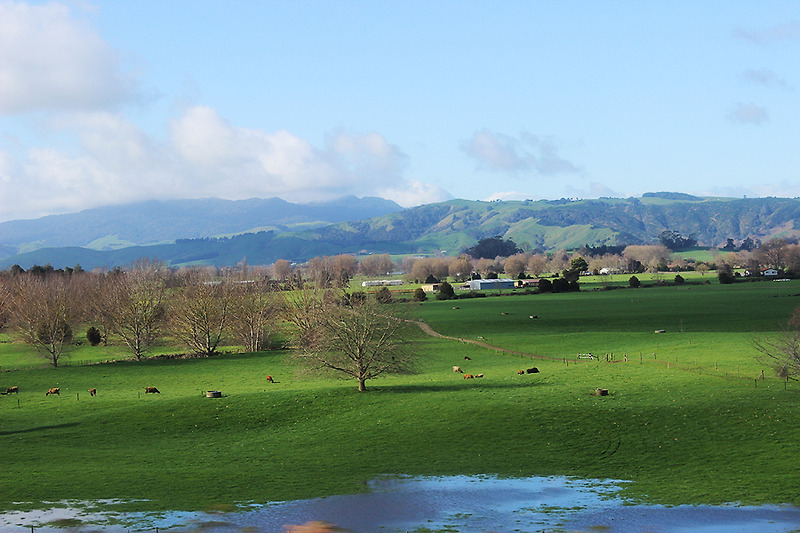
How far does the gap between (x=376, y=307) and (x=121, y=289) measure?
233ft

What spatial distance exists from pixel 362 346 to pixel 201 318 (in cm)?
4941

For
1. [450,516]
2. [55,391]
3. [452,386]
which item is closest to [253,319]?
[55,391]

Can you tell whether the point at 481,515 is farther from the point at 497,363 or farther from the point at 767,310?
the point at 767,310

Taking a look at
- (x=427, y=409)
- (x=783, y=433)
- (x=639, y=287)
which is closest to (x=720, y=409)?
(x=783, y=433)

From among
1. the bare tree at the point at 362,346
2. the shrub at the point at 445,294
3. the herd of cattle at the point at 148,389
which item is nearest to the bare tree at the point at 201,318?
the herd of cattle at the point at 148,389

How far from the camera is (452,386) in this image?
2623 inches

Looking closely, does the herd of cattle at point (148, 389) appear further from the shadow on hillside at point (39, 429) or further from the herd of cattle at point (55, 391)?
the shadow on hillside at point (39, 429)

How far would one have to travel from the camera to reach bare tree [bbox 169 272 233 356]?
107 metres

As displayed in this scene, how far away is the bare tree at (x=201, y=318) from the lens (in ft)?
350

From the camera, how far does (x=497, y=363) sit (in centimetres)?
8600

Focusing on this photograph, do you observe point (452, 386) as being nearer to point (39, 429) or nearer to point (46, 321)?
point (39, 429)

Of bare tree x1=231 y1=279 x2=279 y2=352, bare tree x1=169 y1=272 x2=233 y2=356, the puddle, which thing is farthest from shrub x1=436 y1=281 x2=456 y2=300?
the puddle

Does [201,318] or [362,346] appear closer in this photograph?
[362,346]

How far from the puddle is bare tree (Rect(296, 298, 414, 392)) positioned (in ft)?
90.2
